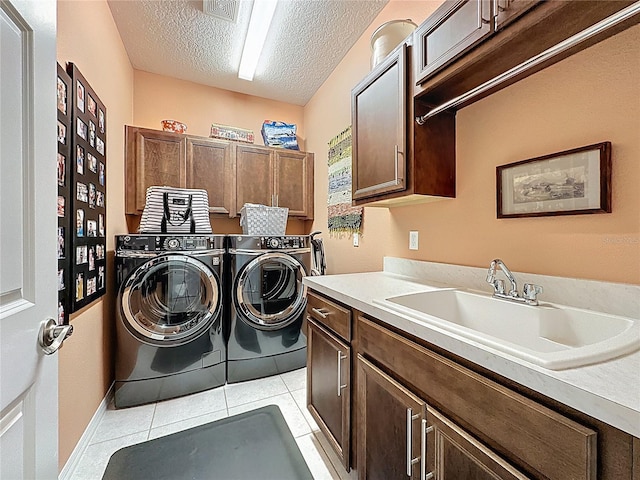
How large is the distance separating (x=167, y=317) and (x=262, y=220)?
1111mm

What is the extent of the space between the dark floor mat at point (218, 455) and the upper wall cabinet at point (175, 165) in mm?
1888

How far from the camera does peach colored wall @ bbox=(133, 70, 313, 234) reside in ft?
9.37

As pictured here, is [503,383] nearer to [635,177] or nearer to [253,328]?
[635,177]

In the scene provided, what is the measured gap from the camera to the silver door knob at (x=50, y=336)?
64 cm

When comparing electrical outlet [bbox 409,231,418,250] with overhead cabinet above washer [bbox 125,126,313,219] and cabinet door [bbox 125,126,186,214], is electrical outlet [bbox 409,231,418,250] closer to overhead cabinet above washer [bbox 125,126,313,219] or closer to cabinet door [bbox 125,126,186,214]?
overhead cabinet above washer [bbox 125,126,313,219]

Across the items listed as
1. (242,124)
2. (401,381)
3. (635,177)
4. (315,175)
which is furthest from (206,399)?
(242,124)

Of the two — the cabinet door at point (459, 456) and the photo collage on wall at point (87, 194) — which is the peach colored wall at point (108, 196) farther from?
the cabinet door at point (459, 456)

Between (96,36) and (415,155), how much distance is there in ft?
7.00

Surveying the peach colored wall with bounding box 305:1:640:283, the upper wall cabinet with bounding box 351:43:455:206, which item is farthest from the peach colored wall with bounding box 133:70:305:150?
the upper wall cabinet with bounding box 351:43:455:206

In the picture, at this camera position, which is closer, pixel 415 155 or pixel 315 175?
pixel 415 155

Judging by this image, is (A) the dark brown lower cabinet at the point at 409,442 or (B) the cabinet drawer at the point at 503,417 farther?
(A) the dark brown lower cabinet at the point at 409,442

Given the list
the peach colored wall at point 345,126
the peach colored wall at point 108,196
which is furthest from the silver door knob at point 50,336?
the peach colored wall at point 345,126

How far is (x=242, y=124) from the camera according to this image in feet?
10.6

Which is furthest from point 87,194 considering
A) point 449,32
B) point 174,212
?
point 449,32
